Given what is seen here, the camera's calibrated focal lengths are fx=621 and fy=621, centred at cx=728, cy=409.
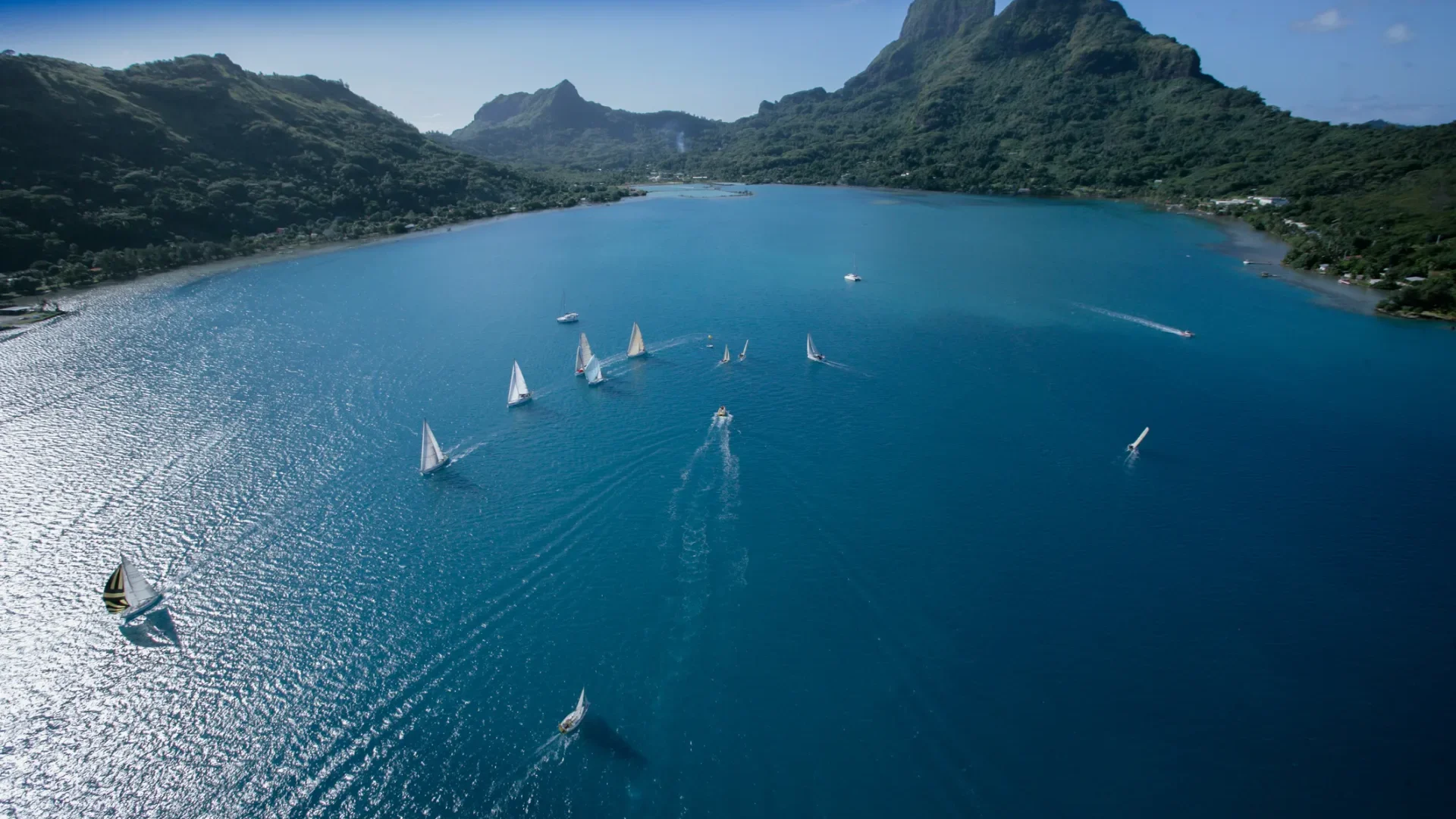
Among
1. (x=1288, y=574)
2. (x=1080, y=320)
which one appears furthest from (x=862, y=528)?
(x=1080, y=320)

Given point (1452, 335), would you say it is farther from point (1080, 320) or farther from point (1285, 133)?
point (1285, 133)

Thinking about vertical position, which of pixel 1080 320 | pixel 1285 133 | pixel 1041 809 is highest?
pixel 1285 133

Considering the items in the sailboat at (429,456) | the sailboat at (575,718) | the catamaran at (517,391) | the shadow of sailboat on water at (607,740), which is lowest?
the shadow of sailboat on water at (607,740)

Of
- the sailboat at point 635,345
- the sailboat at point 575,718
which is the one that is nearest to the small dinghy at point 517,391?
the sailboat at point 635,345

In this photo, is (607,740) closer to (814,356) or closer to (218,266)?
(814,356)

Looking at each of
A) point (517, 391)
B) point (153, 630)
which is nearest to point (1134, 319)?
point (517, 391)

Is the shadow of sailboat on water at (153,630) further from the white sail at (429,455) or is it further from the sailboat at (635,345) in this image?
the sailboat at (635,345)

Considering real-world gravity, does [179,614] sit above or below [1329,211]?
below
